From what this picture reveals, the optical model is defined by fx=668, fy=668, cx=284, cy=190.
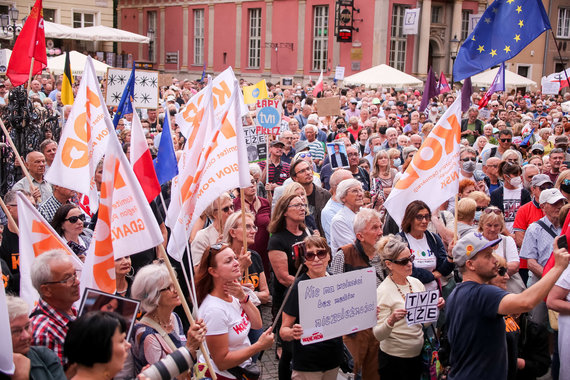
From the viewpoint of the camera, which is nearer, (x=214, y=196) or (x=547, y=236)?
(x=214, y=196)

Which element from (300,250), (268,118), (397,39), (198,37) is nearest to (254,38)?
(198,37)

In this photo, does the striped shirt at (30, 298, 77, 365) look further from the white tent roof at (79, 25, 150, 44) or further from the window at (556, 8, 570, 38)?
the window at (556, 8, 570, 38)

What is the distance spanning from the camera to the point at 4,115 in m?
9.14

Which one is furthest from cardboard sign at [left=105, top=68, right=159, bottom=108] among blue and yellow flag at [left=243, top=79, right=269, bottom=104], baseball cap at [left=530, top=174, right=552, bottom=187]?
baseball cap at [left=530, top=174, right=552, bottom=187]

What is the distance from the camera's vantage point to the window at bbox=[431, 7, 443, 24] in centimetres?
3509

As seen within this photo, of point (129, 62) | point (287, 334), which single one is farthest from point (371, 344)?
point (129, 62)

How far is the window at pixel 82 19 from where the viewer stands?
43.0 metres

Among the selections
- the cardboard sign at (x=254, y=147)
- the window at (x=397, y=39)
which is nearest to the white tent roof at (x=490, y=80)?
the window at (x=397, y=39)

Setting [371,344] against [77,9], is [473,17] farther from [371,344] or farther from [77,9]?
[371,344]

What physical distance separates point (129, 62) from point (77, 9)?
5.98 metres

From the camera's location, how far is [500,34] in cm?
745

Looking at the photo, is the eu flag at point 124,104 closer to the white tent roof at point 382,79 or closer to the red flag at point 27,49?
the red flag at point 27,49

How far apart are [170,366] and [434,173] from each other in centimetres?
352

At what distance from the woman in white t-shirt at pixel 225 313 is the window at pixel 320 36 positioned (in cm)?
3201
